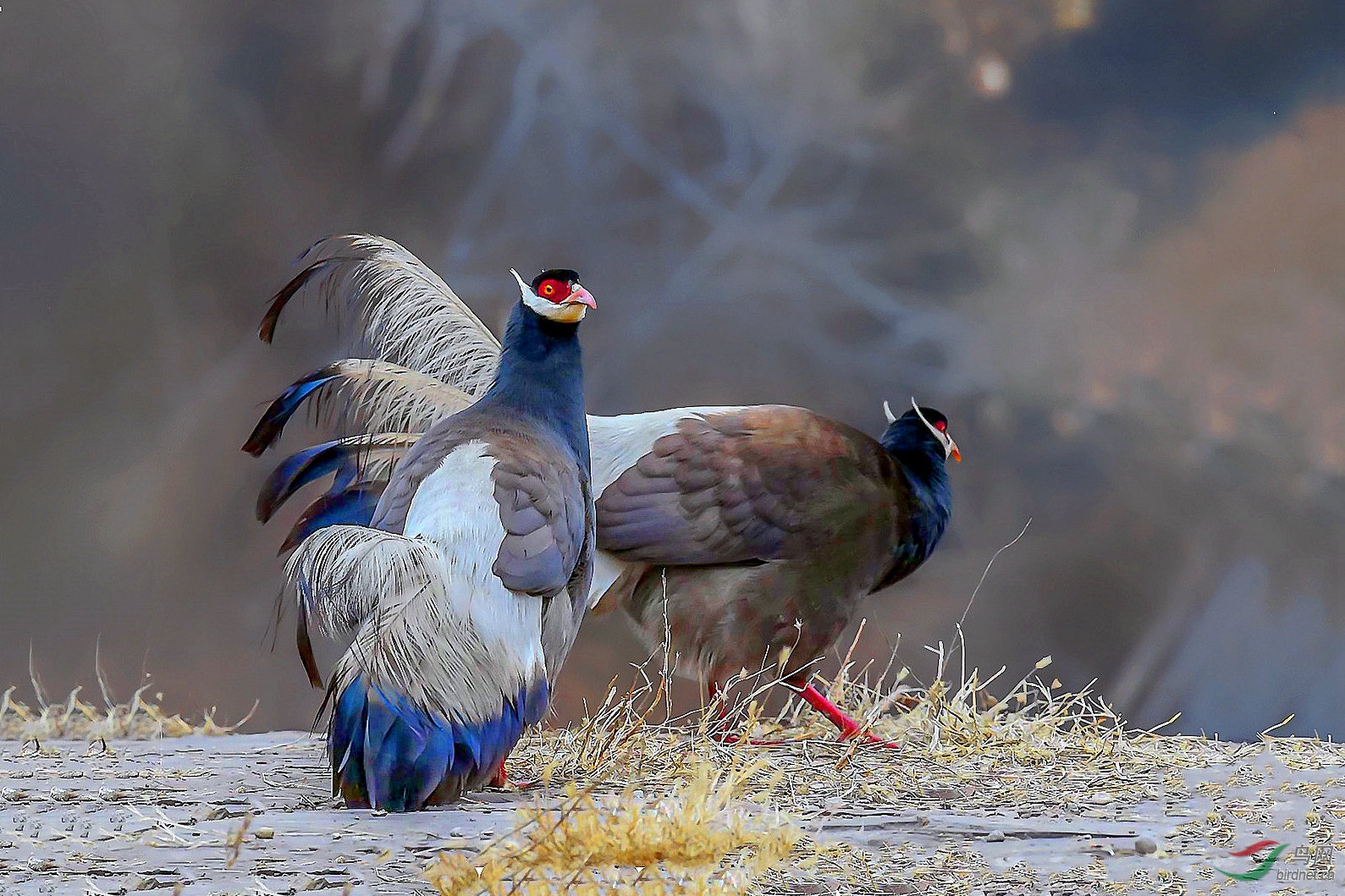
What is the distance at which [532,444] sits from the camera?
2881 mm

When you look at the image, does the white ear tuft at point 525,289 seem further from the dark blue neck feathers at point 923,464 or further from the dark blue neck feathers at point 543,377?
the dark blue neck feathers at point 923,464

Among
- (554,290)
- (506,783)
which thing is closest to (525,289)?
(554,290)

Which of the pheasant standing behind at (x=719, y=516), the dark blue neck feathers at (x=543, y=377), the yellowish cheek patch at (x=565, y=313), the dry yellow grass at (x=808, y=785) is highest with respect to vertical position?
the yellowish cheek patch at (x=565, y=313)

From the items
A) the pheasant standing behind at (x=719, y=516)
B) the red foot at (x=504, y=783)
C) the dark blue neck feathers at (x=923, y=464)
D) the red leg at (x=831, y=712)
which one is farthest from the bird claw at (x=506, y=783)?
the dark blue neck feathers at (x=923, y=464)

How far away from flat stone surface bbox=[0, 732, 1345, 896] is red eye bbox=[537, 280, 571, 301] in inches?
40.2

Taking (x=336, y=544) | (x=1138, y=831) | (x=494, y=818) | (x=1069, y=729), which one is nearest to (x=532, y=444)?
(x=336, y=544)

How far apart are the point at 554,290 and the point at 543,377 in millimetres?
186

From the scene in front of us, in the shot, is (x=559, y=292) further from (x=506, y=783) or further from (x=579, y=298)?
(x=506, y=783)

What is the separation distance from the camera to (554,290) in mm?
3068

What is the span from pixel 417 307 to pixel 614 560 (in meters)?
0.77

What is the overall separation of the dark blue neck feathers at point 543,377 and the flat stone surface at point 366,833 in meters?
0.77

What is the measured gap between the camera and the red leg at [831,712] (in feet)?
11.6

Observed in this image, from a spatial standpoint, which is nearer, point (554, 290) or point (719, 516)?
point (554, 290)

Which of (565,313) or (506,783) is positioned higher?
(565,313)
